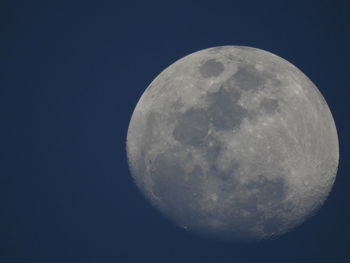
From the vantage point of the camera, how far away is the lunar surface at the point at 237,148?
26.7 feet

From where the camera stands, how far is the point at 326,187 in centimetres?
957

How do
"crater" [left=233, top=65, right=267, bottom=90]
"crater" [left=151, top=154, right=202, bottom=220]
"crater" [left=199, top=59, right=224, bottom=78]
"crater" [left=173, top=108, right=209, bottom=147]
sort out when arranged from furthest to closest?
1. "crater" [left=199, top=59, right=224, bottom=78]
2. "crater" [left=233, top=65, right=267, bottom=90]
3. "crater" [left=151, top=154, right=202, bottom=220]
4. "crater" [left=173, top=108, right=209, bottom=147]

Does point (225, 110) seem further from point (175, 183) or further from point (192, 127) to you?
point (175, 183)

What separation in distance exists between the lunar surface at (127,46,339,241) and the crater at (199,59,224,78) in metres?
0.03

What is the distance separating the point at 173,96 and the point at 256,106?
2240 mm

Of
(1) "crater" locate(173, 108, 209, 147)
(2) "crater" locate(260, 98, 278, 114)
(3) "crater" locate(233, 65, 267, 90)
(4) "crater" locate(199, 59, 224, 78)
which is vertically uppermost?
(4) "crater" locate(199, 59, 224, 78)

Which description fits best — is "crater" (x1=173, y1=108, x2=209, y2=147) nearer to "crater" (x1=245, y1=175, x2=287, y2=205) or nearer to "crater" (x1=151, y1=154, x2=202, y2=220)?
A: "crater" (x1=151, y1=154, x2=202, y2=220)

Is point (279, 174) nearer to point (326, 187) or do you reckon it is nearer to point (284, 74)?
point (326, 187)

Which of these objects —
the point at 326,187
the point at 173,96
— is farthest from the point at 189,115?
the point at 326,187

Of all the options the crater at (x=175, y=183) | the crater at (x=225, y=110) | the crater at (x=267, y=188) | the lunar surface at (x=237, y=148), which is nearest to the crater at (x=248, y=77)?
the lunar surface at (x=237, y=148)

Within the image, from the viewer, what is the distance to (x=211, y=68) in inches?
365

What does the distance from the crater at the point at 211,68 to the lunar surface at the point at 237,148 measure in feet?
0.10

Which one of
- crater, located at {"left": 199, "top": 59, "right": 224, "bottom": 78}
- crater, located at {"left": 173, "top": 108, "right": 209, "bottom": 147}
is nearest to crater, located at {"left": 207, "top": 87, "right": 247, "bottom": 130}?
crater, located at {"left": 173, "top": 108, "right": 209, "bottom": 147}

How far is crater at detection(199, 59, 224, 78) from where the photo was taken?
909cm
